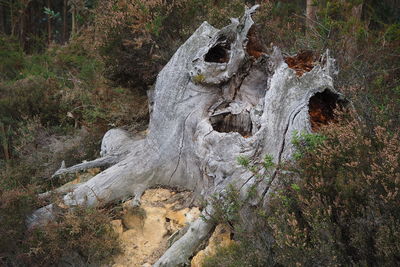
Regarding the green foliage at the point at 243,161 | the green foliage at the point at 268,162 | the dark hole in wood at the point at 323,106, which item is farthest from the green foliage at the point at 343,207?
the dark hole in wood at the point at 323,106

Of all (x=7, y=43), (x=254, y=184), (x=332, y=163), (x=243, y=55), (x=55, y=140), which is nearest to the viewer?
(x=332, y=163)

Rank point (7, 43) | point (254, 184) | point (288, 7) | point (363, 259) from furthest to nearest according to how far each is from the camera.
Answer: point (7, 43) < point (288, 7) < point (254, 184) < point (363, 259)

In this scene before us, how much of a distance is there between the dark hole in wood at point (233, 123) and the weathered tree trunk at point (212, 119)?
0.04ft

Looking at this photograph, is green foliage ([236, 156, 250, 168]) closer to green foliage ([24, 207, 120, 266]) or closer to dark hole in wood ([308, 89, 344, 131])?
dark hole in wood ([308, 89, 344, 131])

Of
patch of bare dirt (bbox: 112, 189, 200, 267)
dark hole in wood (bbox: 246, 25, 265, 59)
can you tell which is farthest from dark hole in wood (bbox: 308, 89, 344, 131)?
patch of bare dirt (bbox: 112, 189, 200, 267)

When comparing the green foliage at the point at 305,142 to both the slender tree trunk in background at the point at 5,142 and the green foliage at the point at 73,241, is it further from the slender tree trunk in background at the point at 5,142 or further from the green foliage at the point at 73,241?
the slender tree trunk in background at the point at 5,142

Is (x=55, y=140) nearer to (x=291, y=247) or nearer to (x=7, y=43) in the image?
(x=291, y=247)

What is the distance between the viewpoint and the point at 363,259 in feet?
9.90

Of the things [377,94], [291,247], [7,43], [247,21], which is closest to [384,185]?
[291,247]

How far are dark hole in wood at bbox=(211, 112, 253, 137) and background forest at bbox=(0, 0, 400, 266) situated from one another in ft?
3.72

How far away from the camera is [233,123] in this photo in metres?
5.32

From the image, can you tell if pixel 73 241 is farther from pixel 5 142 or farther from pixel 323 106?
pixel 5 142

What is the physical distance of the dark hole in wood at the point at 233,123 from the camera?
17.1ft

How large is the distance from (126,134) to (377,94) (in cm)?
398
